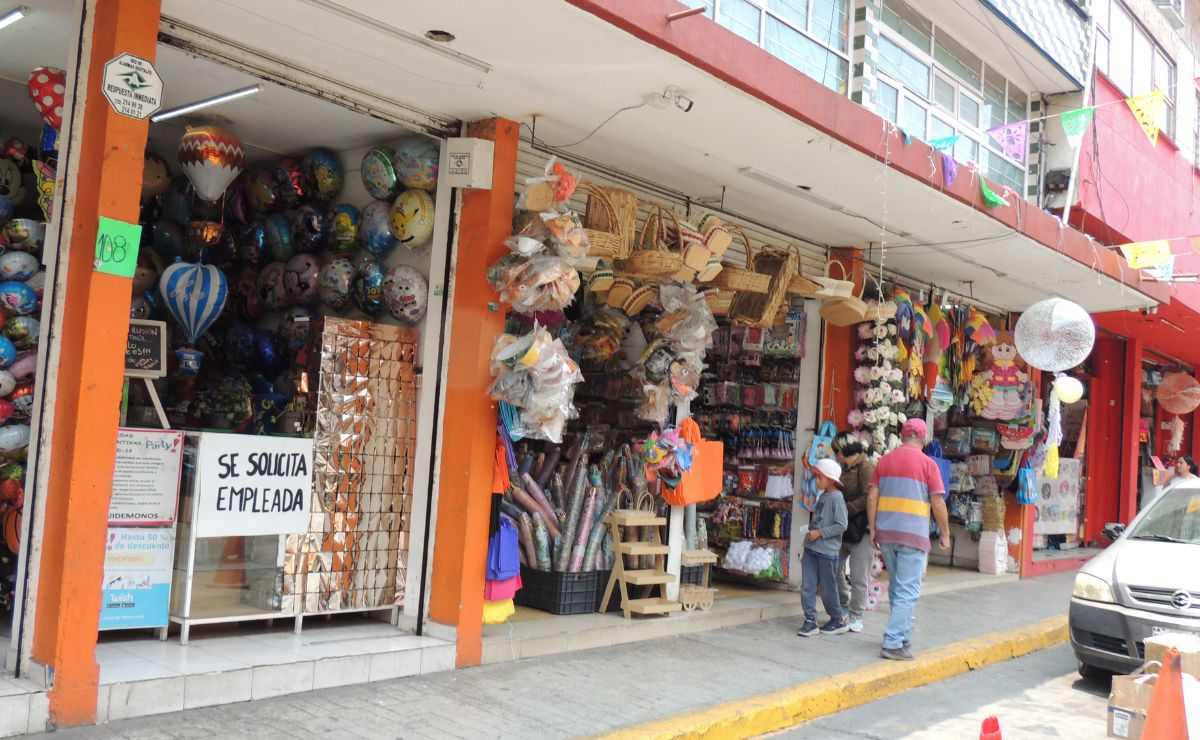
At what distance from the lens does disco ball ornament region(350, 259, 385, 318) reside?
729cm

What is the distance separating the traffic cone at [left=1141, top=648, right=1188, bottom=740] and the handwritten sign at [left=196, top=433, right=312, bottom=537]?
17.0 feet

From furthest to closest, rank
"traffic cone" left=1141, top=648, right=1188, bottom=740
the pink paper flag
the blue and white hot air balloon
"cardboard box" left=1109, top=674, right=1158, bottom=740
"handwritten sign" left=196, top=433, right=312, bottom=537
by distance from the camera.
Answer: the pink paper flag < the blue and white hot air balloon < "handwritten sign" left=196, top=433, right=312, bottom=537 < "cardboard box" left=1109, top=674, right=1158, bottom=740 < "traffic cone" left=1141, top=648, right=1188, bottom=740

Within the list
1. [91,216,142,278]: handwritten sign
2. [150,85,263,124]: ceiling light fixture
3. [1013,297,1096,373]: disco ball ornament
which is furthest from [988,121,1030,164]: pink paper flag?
[91,216,142,278]: handwritten sign

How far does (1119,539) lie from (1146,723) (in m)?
4.33

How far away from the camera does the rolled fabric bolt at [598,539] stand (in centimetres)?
834

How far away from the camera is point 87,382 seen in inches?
189

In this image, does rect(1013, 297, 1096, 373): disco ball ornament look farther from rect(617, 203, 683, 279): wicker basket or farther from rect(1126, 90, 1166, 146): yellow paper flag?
rect(617, 203, 683, 279): wicker basket

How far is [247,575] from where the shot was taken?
6.57 meters

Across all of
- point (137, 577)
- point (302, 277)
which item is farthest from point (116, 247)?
point (302, 277)

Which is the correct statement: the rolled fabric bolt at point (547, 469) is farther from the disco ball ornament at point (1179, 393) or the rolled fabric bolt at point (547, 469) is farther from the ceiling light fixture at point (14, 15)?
the disco ball ornament at point (1179, 393)

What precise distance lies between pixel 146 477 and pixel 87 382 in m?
1.43

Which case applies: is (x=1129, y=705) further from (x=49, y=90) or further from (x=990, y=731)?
(x=49, y=90)

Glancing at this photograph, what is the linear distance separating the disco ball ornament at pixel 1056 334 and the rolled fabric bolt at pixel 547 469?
5848 mm

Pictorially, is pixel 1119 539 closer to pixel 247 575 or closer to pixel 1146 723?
pixel 1146 723
